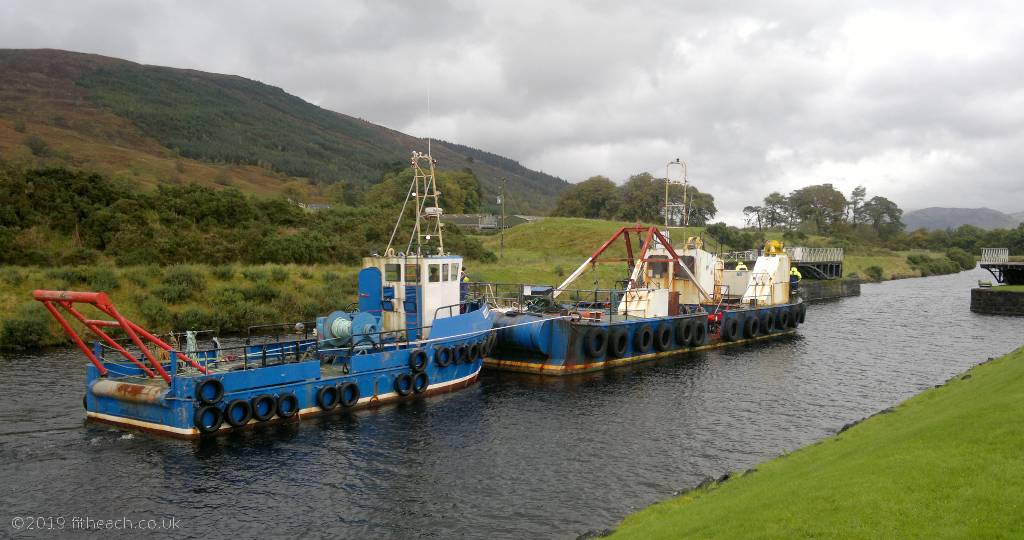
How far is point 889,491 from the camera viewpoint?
861cm

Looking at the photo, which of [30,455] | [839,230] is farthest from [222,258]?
[839,230]

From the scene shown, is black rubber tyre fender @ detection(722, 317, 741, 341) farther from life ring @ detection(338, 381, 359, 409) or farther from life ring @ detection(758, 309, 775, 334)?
life ring @ detection(338, 381, 359, 409)

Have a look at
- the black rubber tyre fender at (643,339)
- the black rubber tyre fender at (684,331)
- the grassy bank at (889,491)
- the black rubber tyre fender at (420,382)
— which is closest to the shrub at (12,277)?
the black rubber tyre fender at (420,382)

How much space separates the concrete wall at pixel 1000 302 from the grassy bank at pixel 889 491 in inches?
1731

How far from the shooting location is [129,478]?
48.2 ft

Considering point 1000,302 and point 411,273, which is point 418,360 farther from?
point 1000,302

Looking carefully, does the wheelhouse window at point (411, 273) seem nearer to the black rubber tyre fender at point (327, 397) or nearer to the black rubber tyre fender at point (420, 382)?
the black rubber tyre fender at point (420, 382)

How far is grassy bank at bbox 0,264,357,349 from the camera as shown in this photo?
31.4m

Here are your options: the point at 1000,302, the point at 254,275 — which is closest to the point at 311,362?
the point at 254,275

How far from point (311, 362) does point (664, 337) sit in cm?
1666

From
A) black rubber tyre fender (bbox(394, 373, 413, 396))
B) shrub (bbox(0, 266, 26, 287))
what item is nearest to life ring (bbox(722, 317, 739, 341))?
black rubber tyre fender (bbox(394, 373, 413, 396))

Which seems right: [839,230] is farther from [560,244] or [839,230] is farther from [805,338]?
[805,338]

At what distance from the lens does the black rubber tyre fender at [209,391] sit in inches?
662

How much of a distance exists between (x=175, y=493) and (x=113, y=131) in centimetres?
13907
